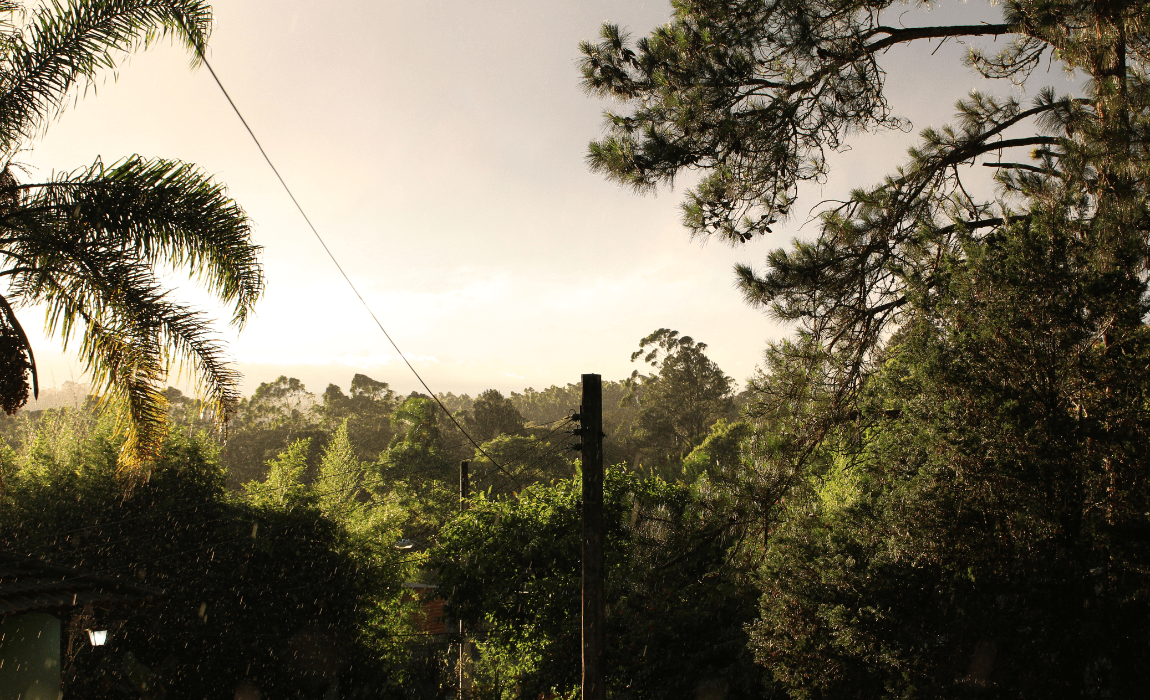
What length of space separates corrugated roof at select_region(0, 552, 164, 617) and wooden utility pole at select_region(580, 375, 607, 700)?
5.42 metres

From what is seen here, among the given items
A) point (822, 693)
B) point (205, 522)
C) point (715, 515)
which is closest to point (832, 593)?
point (822, 693)

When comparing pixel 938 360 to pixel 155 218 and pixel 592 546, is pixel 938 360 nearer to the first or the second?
pixel 592 546

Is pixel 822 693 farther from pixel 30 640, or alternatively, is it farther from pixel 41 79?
pixel 41 79

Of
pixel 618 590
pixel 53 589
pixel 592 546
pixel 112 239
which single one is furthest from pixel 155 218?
pixel 618 590

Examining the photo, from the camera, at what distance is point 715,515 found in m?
7.87

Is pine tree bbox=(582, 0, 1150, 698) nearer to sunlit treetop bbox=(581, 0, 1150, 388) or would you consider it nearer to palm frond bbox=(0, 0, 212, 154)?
sunlit treetop bbox=(581, 0, 1150, 388)

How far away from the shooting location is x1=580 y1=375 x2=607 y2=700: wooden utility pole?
8.66 meters

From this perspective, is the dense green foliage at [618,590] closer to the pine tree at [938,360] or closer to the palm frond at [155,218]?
the pine tree at [938,360]

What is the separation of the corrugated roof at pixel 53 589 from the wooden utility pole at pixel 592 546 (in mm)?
5424

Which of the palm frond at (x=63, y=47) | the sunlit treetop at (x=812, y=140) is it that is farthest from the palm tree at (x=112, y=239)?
the sunlit treetop at (x=812, y=140)

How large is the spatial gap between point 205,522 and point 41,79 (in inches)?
488

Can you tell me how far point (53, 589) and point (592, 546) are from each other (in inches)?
245

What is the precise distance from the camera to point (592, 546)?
877 centimetres

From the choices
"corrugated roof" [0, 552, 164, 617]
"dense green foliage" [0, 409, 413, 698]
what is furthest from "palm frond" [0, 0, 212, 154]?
"dense green foliage" [0, 409, 413, 698]
